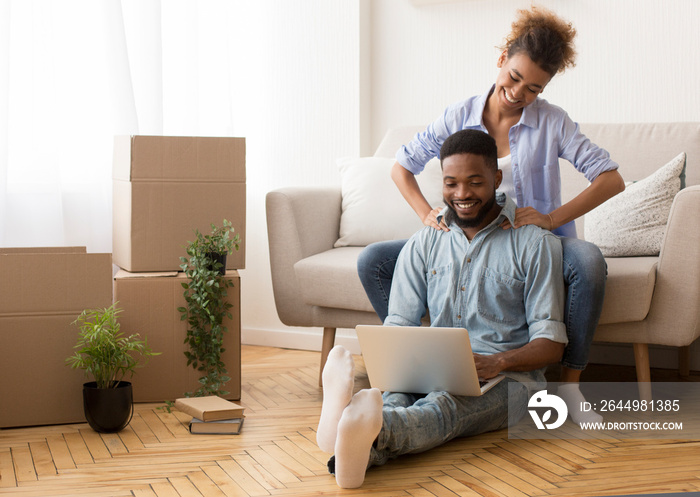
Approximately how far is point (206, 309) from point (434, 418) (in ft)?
2.58

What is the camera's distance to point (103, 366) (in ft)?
6.48

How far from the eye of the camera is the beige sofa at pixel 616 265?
199 cm

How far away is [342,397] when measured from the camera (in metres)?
1.53

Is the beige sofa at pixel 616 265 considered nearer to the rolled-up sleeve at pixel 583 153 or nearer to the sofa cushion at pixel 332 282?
the sofa cushion at pixel 332 282

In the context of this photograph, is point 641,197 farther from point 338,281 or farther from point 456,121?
point 338,281

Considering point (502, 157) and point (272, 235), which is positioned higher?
point (502, 157)

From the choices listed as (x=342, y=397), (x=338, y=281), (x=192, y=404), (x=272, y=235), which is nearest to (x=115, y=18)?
(x=272, y=235)

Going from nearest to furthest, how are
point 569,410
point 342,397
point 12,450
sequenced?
1. point 342,397
2. point 12,450
3. point 569,410

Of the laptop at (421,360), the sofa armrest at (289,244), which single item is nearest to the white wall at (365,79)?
the sofa armrest at (289,244)

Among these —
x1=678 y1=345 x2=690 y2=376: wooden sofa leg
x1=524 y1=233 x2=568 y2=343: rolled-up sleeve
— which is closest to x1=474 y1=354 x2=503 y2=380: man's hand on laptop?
x1=524 y1=233 x2=568 y2=343: rolled-up sleeve

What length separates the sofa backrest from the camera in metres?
2.44

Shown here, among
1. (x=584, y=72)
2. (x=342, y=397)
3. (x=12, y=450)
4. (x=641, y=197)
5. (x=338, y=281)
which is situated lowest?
(x=12, y=450)

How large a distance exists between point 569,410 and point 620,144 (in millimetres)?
948

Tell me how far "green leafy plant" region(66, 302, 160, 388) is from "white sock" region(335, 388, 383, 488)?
687mm
